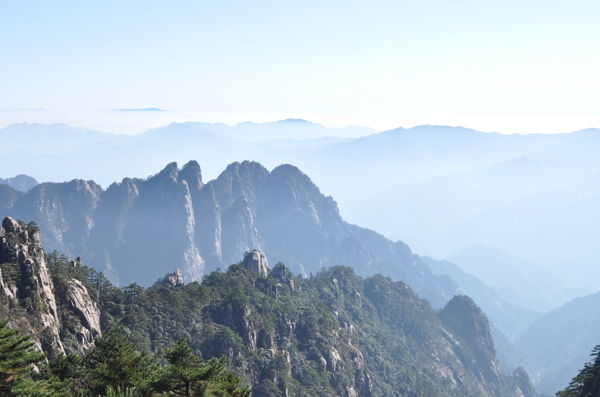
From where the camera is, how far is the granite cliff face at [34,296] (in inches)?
2399

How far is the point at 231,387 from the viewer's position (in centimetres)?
3653

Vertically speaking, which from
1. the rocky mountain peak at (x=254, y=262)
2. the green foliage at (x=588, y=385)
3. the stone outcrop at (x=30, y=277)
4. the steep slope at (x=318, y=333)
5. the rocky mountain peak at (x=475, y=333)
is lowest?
the rocky mountain peak at (x=475, y=333)

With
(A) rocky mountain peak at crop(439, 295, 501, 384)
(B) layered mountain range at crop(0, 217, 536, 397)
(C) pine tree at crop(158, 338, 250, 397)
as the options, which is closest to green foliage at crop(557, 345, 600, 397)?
(B) layered mountain range at crop(0, 217, 536, 397)

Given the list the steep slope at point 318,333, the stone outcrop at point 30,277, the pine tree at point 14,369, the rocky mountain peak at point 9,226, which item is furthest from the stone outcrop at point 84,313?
the pine tree at point 14,369

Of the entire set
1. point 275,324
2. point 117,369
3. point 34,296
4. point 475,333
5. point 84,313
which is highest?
point 117,369

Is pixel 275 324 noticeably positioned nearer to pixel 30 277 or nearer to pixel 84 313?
pixel 84 313

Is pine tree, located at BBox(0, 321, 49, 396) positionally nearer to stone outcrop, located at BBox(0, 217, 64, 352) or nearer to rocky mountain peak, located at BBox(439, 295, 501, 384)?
stone outcrop, located at BBox(0, 217, 64, 352)

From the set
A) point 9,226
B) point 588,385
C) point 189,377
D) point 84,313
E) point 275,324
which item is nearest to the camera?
→ point 189,377

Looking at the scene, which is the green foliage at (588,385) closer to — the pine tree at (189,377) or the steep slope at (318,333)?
the steep slope at (318,333)

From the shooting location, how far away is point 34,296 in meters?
65.4

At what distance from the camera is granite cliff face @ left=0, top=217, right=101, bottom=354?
60938 mm

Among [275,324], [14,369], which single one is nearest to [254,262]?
[275,324]

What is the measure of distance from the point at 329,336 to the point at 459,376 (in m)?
66.5

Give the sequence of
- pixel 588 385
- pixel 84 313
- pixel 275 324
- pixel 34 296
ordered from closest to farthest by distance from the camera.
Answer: pixel 34 296
pixel 588 385
pixel 84 313
pixel 275 324
